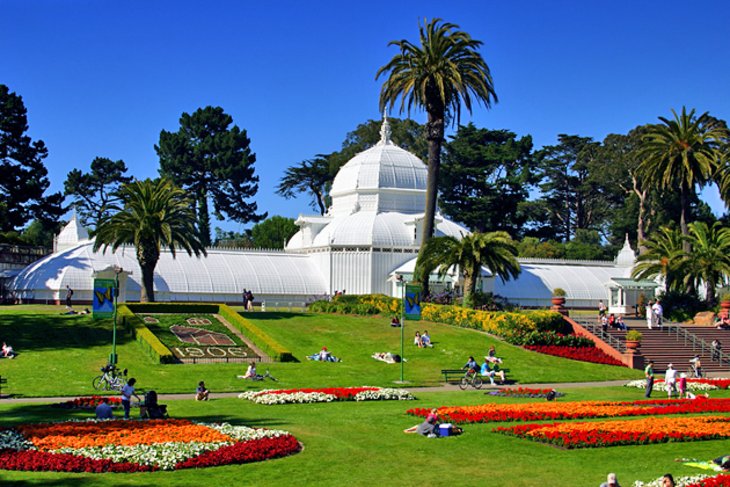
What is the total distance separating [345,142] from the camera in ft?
394

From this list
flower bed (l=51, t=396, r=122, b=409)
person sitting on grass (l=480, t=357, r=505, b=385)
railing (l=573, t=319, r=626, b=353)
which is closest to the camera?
flower bed (l=51, t=396, r=122, b=409)

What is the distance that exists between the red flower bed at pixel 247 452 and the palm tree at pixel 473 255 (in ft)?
110

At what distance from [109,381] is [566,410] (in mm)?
17251

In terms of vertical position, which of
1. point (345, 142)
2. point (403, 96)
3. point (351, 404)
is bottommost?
point (351, 404)

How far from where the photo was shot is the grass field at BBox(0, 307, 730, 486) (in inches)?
744

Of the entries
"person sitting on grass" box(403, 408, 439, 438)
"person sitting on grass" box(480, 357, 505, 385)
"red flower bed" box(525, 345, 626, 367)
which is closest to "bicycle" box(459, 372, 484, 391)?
"person sitting on grass" box(480, 357, 505, 385)

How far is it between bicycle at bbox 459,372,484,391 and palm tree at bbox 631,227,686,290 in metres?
28.7

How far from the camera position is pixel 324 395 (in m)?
32.8

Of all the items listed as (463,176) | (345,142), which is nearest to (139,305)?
(463,176)

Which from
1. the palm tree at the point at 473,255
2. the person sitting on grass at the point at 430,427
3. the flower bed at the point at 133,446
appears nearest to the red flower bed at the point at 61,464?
the flower bed at the point at 133,446

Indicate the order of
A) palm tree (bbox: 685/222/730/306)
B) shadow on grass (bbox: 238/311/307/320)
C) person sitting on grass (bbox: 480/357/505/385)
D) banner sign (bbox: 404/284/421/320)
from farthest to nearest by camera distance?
palm tree (bbox: 685/222/730/306) < shadow on grass (bbox: 238/311/307/320) < banner sign (bbox: 404/284/421/320) < person sitting on grass (bbox: 480/357/505/385)

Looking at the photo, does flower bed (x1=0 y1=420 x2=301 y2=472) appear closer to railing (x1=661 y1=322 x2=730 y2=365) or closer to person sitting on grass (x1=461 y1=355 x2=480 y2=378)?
person sitting on grass (x1=461 y1=355 x2=480 y2=378)

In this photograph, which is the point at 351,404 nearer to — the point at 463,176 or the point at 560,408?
the point at 560,408

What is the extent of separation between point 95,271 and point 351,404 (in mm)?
37581
